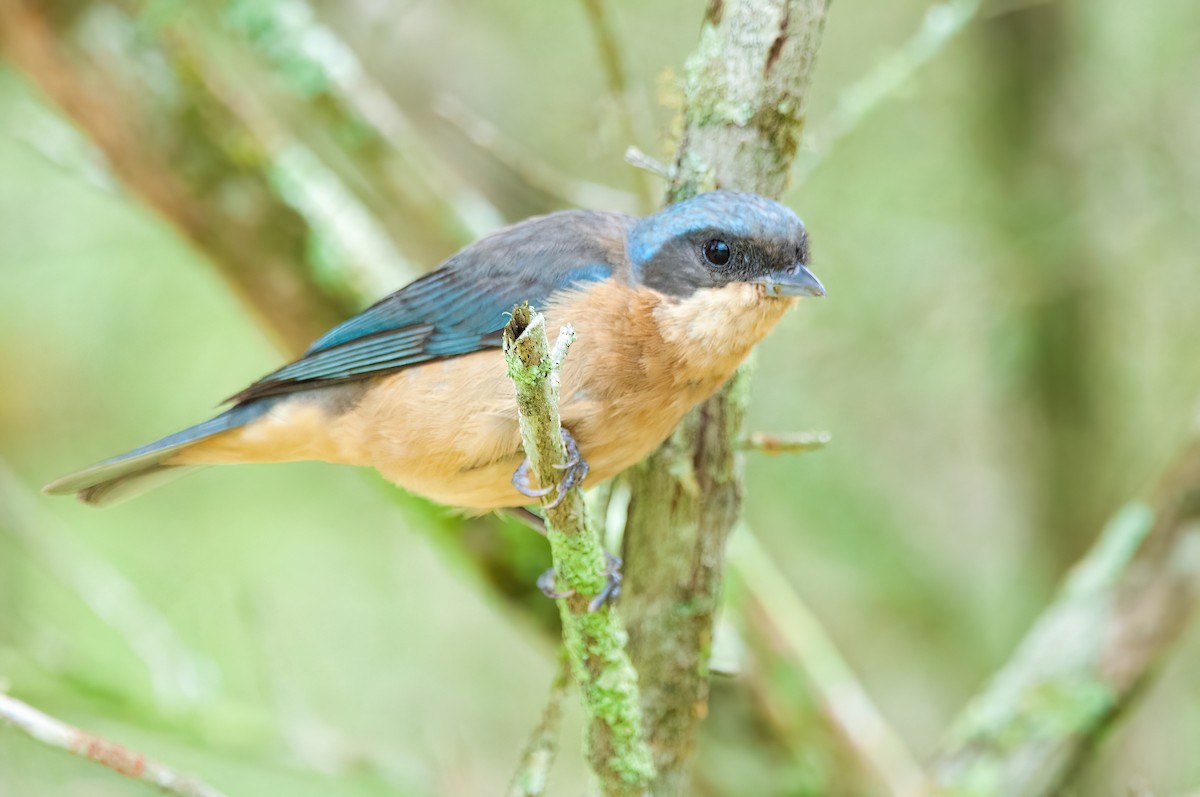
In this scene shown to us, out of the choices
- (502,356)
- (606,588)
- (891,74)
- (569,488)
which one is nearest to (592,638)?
(606,588)

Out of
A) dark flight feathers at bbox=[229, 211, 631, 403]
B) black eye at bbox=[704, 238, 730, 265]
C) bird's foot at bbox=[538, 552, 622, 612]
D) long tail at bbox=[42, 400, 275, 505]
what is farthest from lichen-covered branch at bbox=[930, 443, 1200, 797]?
long tail at bbox=[42, 400, 275, 505]

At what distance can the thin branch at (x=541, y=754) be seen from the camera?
3.06 m

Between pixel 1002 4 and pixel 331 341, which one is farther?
pixel 1002 4

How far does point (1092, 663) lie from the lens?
4.32 metres

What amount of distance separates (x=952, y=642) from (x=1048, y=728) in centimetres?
268

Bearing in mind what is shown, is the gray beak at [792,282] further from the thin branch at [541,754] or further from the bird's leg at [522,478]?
the thin branch at [541,754]

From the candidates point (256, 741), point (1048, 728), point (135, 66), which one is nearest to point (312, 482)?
point (256, 741)

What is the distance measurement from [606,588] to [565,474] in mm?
356

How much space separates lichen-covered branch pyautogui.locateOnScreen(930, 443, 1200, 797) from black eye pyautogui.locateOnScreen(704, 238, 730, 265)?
2216 millimetres

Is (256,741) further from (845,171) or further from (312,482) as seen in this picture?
(845,171)

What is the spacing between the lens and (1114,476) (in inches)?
263

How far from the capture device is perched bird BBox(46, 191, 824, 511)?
10.2ft

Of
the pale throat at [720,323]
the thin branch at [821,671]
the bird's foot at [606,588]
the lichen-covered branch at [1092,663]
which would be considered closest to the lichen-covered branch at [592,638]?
the bird's foot at [606,588]

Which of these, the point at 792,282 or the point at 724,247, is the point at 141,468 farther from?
the point at 792,282
